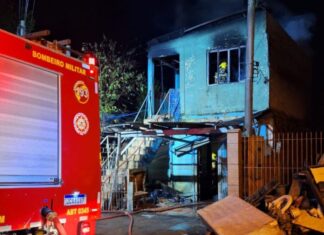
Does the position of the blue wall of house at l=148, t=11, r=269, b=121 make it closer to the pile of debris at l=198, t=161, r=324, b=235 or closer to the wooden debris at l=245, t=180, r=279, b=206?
the wooden debris at l=245, t=180, r=279, b=206

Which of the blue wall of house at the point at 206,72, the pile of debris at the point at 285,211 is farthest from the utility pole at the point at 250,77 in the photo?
the blue wall of house at the point at 206,72

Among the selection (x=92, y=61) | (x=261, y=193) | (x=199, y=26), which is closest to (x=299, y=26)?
(x=199, y=26)

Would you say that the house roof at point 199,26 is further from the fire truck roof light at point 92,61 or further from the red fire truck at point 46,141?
the red fire truck at point 46,141

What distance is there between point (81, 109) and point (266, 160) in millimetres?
7466

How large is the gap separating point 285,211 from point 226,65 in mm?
9666

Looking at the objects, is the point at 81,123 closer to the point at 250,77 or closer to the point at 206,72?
the point at 250,77

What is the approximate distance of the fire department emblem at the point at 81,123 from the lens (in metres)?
5.13

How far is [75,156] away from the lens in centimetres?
507

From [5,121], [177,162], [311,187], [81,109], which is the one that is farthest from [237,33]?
[5,121]

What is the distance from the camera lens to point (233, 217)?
27.9 ft

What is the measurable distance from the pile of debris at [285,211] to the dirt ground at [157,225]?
1934 millimetres

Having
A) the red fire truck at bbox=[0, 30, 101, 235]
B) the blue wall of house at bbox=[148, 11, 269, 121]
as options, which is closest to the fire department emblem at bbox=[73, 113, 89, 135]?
the red fire truck at bbox=[0, 30, 101, 235]

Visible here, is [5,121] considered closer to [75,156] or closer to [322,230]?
[75,156]

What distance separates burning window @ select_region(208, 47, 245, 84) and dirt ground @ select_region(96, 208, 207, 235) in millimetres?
6150
